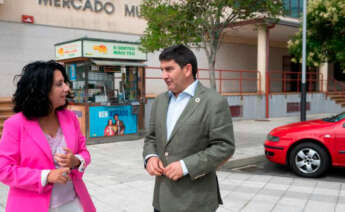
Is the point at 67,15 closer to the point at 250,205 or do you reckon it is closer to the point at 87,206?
the point at 250,205

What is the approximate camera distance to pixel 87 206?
2307mm

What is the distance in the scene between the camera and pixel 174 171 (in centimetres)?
213

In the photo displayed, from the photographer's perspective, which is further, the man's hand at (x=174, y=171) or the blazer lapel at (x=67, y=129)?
the blazer lapel at (x=67, y=129)

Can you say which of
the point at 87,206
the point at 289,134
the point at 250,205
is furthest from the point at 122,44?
the point at 87,206

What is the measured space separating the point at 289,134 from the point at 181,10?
400 centimetres

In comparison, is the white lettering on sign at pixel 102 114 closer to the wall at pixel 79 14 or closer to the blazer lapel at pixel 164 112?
the wall at pixel 79 14

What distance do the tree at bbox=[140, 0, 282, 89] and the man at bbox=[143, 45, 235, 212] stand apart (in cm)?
570

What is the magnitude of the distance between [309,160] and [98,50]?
20.0ft

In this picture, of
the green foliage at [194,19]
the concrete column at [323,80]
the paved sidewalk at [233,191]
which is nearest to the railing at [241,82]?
the concrete column at [323,80]

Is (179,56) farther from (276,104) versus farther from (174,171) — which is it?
(276,104)

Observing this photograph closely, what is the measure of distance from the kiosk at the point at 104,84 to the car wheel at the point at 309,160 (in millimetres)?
5058

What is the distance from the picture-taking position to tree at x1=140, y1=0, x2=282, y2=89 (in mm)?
7855

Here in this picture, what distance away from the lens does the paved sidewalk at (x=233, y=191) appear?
4.56 m

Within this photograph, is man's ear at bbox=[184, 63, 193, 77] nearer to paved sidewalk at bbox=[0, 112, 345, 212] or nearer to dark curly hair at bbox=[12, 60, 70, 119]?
dark curly hair at bbox=[12, 60, 70, 119]
